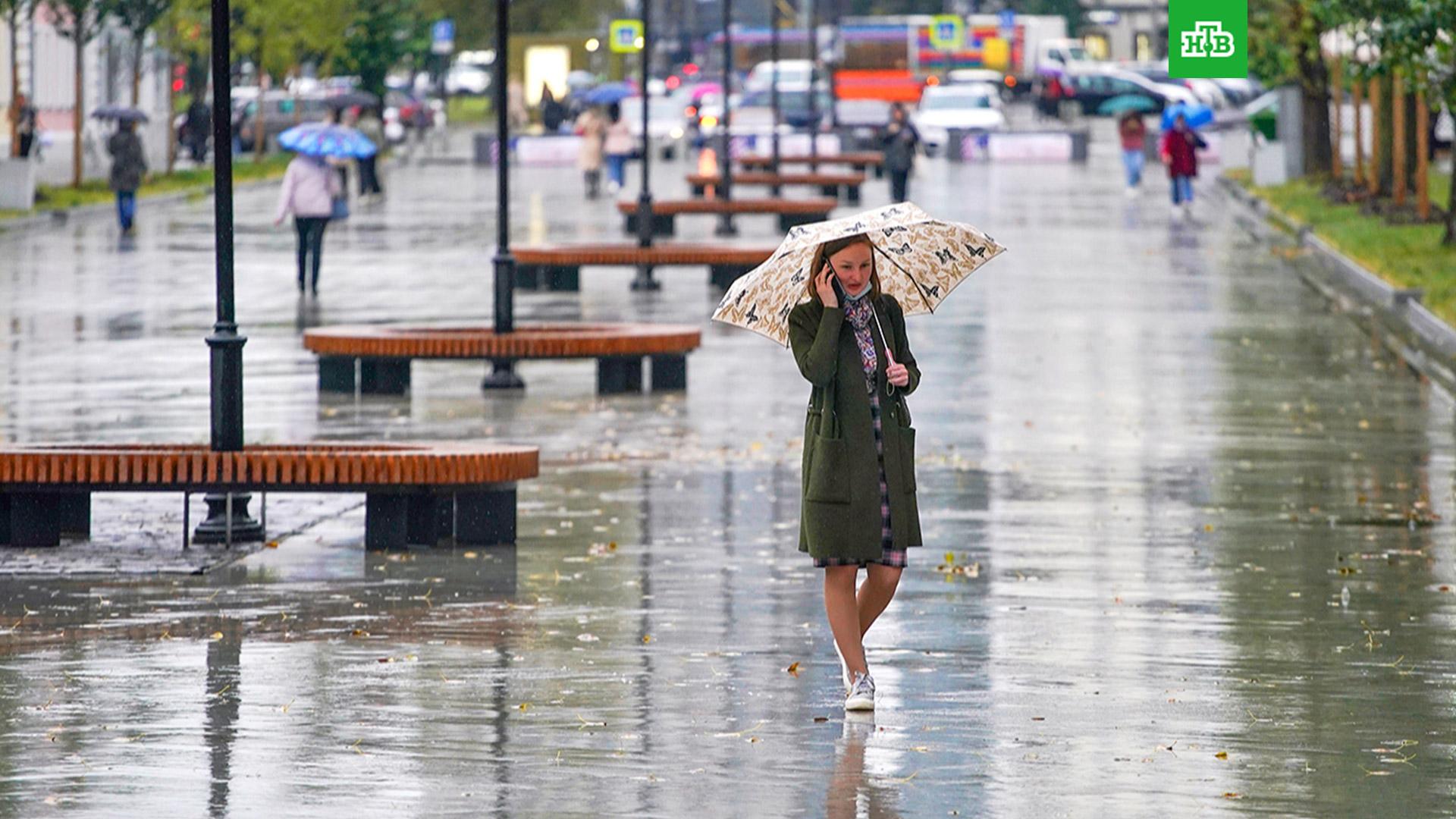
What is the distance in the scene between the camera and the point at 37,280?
3003 cm

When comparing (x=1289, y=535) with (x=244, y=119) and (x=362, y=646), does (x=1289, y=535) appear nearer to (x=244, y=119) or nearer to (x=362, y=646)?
(x=362, y=646)

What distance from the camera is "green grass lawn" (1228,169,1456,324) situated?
1074 inches

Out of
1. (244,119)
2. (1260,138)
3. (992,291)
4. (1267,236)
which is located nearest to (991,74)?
(244,119)

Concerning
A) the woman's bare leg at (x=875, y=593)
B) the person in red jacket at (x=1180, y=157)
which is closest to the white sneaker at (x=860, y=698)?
the woman's bare leg at (x=875, y=593)

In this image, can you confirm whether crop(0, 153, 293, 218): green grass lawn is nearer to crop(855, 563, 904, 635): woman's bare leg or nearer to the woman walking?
crop(855, 563, 904, 635): woman's bare leg

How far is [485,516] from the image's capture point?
40.1 ft

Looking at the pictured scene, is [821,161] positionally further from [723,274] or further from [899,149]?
[723,274]

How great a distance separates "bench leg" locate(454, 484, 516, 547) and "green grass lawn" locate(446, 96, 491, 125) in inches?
3214

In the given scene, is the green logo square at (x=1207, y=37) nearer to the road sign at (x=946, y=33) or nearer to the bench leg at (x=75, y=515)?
the bench leg at (x=75, y=515)

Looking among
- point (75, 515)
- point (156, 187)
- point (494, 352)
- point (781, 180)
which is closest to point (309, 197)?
point (494, 352)

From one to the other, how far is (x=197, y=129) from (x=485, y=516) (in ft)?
172

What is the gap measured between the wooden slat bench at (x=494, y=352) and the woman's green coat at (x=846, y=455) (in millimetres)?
10410

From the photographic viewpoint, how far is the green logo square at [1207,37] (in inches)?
412

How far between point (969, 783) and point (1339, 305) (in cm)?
2003
